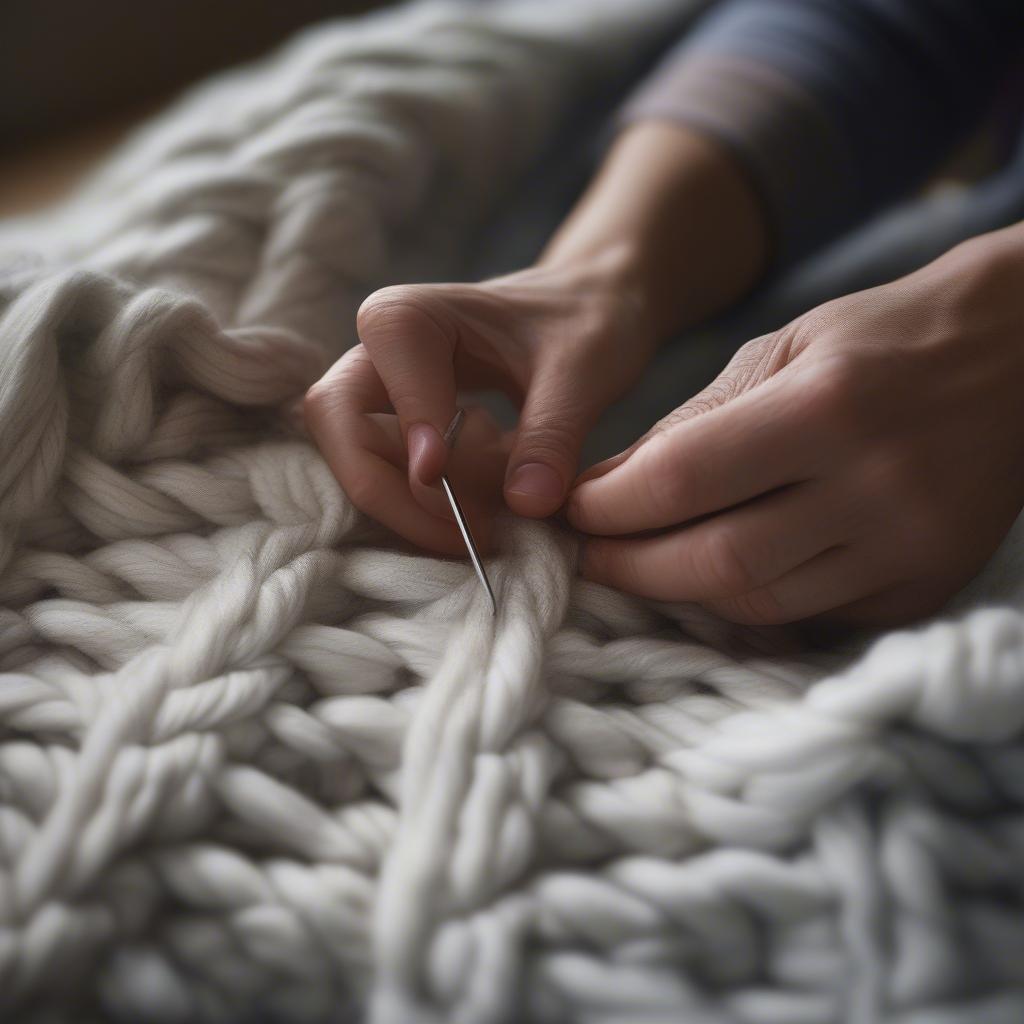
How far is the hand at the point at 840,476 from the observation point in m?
0.46

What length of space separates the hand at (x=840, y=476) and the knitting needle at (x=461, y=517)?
6cm

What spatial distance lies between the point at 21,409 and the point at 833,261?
0.64 metres

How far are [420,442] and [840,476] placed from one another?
0.69 feet

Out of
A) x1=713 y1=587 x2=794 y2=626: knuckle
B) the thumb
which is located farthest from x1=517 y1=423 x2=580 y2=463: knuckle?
x1=713 y1=587 x2=794 y2=626: knuckle

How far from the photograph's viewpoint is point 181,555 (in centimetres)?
50

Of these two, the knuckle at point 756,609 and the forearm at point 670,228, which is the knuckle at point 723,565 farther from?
the forearm at point 670,228

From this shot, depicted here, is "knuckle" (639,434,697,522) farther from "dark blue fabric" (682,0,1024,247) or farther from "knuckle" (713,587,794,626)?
"dark blue fabric" (682,0,1024,247)

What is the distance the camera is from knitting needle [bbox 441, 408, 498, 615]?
0.49 metres

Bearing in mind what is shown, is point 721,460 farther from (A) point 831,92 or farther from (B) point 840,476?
(A) point 831,92

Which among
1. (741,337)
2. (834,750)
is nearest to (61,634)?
(834,750)

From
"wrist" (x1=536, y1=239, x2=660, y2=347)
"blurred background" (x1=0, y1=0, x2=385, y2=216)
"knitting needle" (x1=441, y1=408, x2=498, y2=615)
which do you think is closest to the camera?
"knitting needle" (x1=441, y1=408, x2=498, y2=615)

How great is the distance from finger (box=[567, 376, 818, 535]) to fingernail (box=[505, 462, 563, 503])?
1.5 inches

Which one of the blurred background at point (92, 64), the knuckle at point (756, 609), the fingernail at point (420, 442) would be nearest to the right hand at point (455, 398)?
the fingernail at point (420, 442)

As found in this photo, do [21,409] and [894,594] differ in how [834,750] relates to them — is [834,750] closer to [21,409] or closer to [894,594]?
[894,594]
